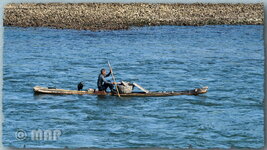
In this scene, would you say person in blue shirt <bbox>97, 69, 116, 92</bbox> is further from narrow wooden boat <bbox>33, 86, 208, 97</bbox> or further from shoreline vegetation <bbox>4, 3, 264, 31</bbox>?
shoreline vegetation <bbox>4, 3, 264, 31</bbox>

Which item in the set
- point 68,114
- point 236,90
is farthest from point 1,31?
point 236,90

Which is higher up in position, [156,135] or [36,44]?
[36,44]

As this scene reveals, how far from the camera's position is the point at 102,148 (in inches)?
608

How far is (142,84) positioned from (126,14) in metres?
1.30

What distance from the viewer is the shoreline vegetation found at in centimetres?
1608

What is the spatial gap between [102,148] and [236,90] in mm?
2729

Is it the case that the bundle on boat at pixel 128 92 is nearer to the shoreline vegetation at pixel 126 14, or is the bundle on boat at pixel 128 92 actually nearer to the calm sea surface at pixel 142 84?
the calm sea surface at pixel 142 84

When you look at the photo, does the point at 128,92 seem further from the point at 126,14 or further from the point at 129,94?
the point at 126,14

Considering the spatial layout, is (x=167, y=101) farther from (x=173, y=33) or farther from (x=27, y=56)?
(x=27, y=56)

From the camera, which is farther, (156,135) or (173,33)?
(173,33)

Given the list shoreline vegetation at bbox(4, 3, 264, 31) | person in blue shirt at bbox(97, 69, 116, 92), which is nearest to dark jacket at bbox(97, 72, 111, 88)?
person in blue shirt at bbox(97, 69, 116, 92)

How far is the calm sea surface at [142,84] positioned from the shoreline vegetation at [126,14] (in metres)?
0.16

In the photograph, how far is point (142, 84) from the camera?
1684 centimetres

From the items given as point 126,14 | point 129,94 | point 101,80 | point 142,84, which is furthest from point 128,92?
point 126,14
